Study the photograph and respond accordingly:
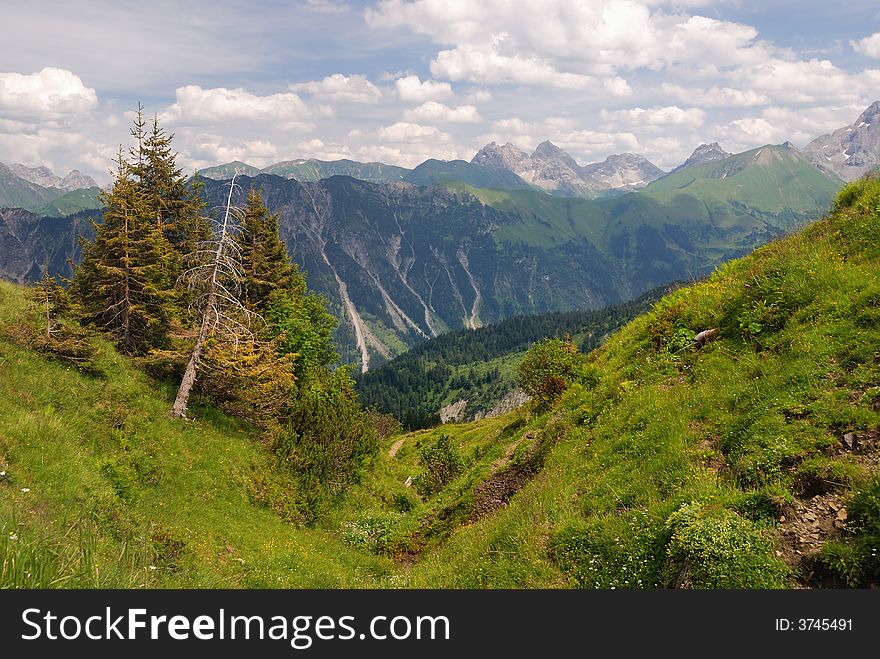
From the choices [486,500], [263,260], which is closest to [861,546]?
[486,500]

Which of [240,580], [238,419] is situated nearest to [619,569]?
[240,580]

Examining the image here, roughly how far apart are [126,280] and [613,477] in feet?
92.0

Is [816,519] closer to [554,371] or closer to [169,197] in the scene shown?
[554,371]

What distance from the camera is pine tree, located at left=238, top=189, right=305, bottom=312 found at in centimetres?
3925

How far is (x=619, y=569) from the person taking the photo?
7.73 metres

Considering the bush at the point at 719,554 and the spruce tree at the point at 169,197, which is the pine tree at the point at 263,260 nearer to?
the spruce tree at the point at 169,197

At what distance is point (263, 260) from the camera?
40.3 metres

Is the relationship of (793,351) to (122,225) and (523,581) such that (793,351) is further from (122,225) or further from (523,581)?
(122,225)

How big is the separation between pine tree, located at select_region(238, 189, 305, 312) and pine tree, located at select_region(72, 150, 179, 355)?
9574 millimetres

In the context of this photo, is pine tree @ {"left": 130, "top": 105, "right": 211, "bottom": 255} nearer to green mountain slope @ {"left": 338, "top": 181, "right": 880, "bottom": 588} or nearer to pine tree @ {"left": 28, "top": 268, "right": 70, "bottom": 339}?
pine tree @ {"left": 28, "top": 268, "right": 70, "bottom": 339}

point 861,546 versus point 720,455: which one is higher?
point 720,455

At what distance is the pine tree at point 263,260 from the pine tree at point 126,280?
9.57 m

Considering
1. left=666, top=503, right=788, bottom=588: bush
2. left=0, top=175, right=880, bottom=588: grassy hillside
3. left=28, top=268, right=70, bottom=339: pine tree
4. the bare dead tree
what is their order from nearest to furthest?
left=666, top=503, right=788, bottom=588: bush → left=0, top=175, right=880, bottom=588: grassy hillside → left=28, top=268, right=70, bottom=339: pine tree → the bare dead tree

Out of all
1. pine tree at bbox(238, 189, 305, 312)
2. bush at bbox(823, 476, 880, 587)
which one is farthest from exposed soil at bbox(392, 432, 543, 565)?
pine tree at bbox(238, 189, 305, 312)
